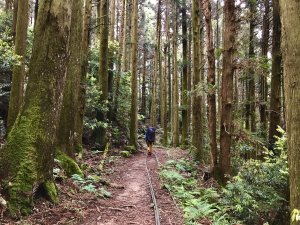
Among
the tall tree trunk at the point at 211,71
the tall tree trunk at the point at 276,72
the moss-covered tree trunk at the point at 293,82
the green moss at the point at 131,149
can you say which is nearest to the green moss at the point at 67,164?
the tall tree trunk at the point at 211,71

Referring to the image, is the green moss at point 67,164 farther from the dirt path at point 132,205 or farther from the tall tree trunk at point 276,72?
the tall tree trunk at point 276,72

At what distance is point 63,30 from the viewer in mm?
6539

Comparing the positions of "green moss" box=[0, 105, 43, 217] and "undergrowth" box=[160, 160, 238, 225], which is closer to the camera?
"green moss" box=[0, 105, 43, 217]

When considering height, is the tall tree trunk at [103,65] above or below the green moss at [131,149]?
above

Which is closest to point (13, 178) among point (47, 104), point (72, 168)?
point (47, 104)

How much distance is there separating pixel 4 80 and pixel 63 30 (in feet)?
28.2

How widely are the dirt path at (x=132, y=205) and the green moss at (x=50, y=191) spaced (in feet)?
2.40

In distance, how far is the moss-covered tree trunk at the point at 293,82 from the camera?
4.28 meters

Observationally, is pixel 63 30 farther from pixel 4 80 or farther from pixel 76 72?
pixel 4 80

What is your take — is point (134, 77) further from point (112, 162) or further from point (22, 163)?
point (22, 163)

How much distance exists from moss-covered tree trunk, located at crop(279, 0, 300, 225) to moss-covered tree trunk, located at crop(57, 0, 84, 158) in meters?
6.78

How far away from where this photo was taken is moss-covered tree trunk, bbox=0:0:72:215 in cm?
616

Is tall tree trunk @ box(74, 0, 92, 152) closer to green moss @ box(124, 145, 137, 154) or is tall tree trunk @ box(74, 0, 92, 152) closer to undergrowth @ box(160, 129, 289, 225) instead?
undergrowth @ box(160, 129, 289, 225)

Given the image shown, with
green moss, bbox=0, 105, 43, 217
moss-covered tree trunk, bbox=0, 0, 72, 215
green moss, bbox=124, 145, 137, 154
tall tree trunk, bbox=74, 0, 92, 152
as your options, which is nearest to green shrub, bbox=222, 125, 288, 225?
moss-covered tree trunk, bbox=0, 0, 72, 215
